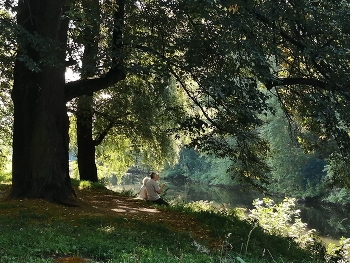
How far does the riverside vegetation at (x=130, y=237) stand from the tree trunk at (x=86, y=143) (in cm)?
439

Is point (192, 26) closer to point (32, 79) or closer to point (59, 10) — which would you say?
point (59, 10)

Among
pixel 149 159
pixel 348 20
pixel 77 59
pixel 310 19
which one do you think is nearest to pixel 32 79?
pixel 77 59

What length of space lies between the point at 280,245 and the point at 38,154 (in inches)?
220

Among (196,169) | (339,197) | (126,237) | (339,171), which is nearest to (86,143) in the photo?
(339,171)

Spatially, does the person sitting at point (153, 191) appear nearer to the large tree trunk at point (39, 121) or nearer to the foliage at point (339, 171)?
the large tree trunk at point (39, 121)

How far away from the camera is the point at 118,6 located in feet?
27.6

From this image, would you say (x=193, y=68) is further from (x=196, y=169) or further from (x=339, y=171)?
(x=196, y=169)

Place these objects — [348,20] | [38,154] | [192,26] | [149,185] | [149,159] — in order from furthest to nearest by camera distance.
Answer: [149,159] → [149,185] → [38,154] → [192,26] → [348,20]

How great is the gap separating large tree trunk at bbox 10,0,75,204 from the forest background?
24 mm

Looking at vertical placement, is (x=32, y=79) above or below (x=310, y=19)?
below

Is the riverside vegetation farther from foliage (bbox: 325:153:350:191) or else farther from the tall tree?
foliage (bbox: 325:153:350:191)

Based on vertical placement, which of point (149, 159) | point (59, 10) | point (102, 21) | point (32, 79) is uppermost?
point (59, 10)

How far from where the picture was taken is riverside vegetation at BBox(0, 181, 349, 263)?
526 cm

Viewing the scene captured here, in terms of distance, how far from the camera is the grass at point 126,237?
5230mm
